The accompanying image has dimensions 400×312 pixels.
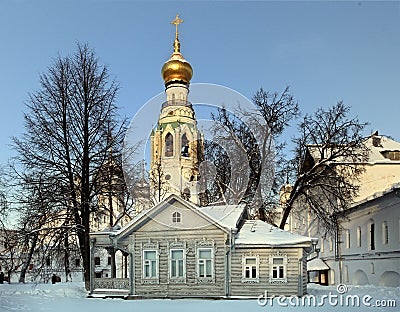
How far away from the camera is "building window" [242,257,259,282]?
53.9ft

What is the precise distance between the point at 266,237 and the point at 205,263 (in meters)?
2.17

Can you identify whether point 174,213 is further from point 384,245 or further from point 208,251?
point 384,245

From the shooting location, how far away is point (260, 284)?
16.3 metres

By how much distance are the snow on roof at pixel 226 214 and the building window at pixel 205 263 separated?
1.03 metres

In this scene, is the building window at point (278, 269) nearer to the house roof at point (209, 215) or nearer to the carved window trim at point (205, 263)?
the house roof at point (209, 215)

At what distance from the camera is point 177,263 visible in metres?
17.0

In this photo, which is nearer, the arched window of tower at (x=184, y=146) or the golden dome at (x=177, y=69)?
the arched window of tower at (x=184, y=146)

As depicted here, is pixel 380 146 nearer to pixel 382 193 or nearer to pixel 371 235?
pixel 371 235

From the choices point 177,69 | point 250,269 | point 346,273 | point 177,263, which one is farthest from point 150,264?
point 177,69

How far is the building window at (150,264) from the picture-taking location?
1720 centimetres

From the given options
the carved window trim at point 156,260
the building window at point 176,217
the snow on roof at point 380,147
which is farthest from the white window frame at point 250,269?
the snow on roof at point 380,147

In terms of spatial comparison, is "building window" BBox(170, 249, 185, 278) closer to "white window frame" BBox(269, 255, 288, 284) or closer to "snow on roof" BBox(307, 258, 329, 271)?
"white window frame" BBox(269, 255, 288, 284)

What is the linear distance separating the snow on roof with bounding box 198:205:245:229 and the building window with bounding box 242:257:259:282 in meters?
1.19

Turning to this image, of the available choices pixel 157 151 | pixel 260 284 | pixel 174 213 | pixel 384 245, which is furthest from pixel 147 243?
pixel 157 151
